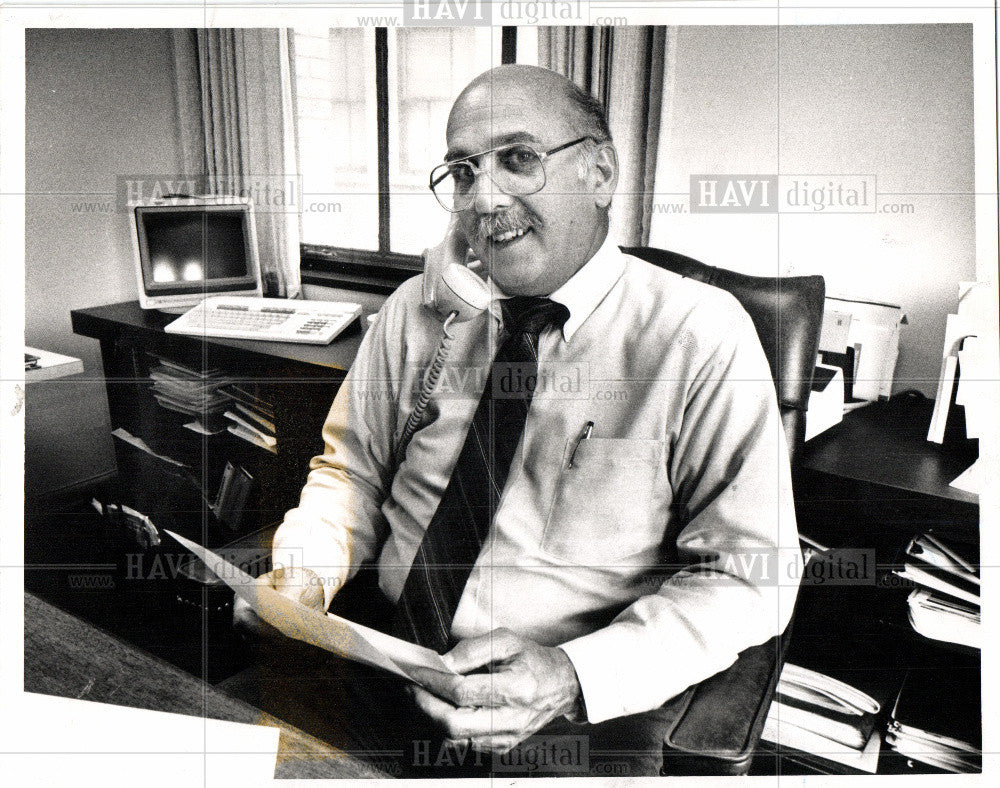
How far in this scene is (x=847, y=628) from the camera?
129 centimetres

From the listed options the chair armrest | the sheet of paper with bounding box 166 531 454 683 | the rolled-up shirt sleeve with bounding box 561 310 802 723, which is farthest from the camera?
the rolled-up shirt sleeve with bounding box 561 310 802 723

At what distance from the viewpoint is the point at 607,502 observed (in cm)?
123

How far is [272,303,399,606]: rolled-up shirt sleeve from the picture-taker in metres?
1.30

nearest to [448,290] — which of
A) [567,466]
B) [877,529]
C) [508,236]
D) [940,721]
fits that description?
[508,236]

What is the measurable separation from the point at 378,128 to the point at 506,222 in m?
0.27

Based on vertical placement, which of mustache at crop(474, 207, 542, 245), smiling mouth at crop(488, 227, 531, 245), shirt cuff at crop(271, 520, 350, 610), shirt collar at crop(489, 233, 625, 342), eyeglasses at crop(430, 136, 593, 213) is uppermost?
eyeglasses at crop(430, 136, 593, 213)

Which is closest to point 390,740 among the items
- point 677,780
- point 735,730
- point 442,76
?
point 677,780

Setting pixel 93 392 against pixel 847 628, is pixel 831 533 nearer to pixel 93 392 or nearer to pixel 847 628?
pixel 847 628

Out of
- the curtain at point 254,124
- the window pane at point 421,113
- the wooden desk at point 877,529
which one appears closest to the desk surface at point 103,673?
the curtain at point 254,124

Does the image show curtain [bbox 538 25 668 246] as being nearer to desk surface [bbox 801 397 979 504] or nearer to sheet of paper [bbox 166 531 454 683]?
desk surface [bbox 801 397 979 504]

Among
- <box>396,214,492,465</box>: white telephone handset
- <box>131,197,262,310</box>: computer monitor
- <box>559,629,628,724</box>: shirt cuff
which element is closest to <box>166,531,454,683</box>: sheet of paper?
<box>559,629,628,724</box>: shirt cuff

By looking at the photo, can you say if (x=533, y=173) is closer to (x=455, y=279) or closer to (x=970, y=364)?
(x=455, y=279)

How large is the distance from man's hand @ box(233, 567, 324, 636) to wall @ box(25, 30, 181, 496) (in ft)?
1.20

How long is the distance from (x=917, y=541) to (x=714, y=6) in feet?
3.20
